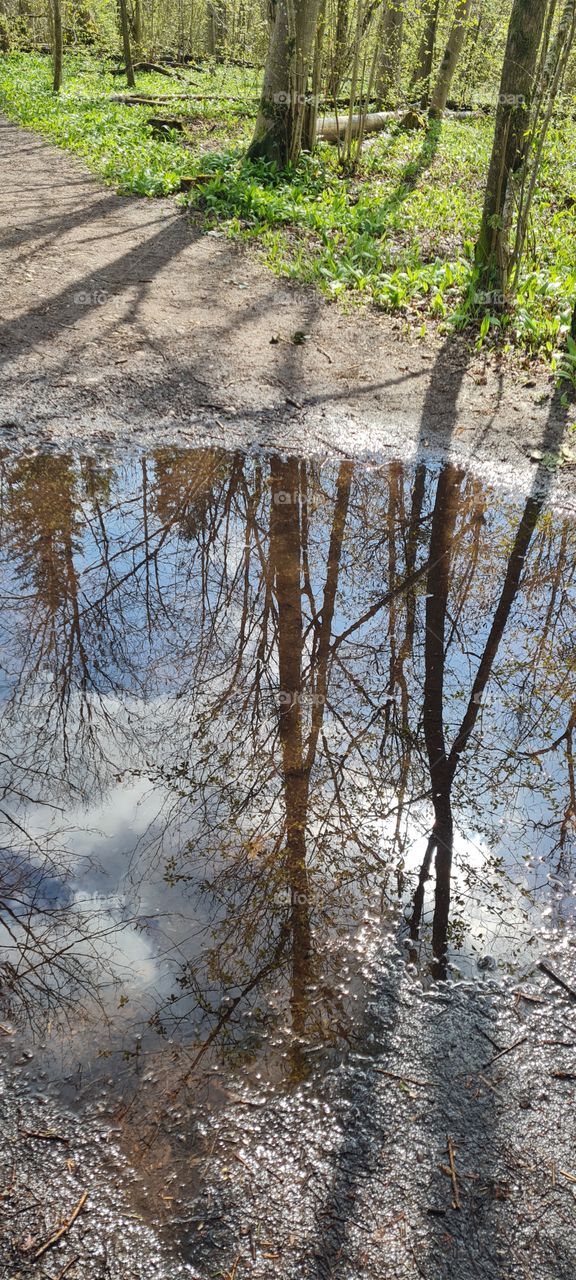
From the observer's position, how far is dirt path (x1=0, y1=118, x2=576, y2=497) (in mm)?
6984

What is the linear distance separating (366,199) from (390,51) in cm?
960

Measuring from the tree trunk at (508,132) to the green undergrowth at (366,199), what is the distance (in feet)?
1.09

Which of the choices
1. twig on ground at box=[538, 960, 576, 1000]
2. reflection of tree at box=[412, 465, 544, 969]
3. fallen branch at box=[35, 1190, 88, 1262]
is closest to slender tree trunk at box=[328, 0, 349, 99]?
reflection of tree at box=[412, 465, 544, 969]

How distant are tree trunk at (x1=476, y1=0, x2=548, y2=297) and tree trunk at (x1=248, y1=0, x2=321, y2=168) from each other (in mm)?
4971

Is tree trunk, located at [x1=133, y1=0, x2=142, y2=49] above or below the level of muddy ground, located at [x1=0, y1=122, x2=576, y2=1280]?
above

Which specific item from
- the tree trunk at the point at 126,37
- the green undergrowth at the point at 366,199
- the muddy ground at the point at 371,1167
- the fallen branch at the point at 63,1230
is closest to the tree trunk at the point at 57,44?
the green undergrowth at the point at 366,199

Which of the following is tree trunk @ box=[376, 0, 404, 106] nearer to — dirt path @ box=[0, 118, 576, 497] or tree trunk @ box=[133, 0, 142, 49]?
tree trunk @ box=[133, 0, 142, 49]

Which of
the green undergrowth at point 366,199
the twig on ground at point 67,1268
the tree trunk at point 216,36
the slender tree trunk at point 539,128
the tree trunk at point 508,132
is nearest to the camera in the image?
the twig on ground at point 67,1268

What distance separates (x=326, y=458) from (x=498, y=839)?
3.91 metres

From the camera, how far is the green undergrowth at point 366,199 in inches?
371

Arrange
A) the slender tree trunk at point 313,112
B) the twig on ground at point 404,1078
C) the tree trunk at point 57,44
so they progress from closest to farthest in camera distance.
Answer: the twig on ground at point 404,1078 < the slender tree trunk at point 313,112 < the tree trunk at point 57,44

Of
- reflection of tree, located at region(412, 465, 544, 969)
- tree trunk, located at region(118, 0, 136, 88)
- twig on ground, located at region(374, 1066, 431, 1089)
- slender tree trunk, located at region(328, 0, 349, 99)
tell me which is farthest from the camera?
tree trunk, located at region(118, 0, 136, 88)

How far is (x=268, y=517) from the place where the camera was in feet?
19.4

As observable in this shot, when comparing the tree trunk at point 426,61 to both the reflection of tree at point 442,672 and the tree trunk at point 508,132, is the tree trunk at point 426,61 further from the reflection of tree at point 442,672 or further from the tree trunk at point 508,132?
the reflection of tree at point 442,672
